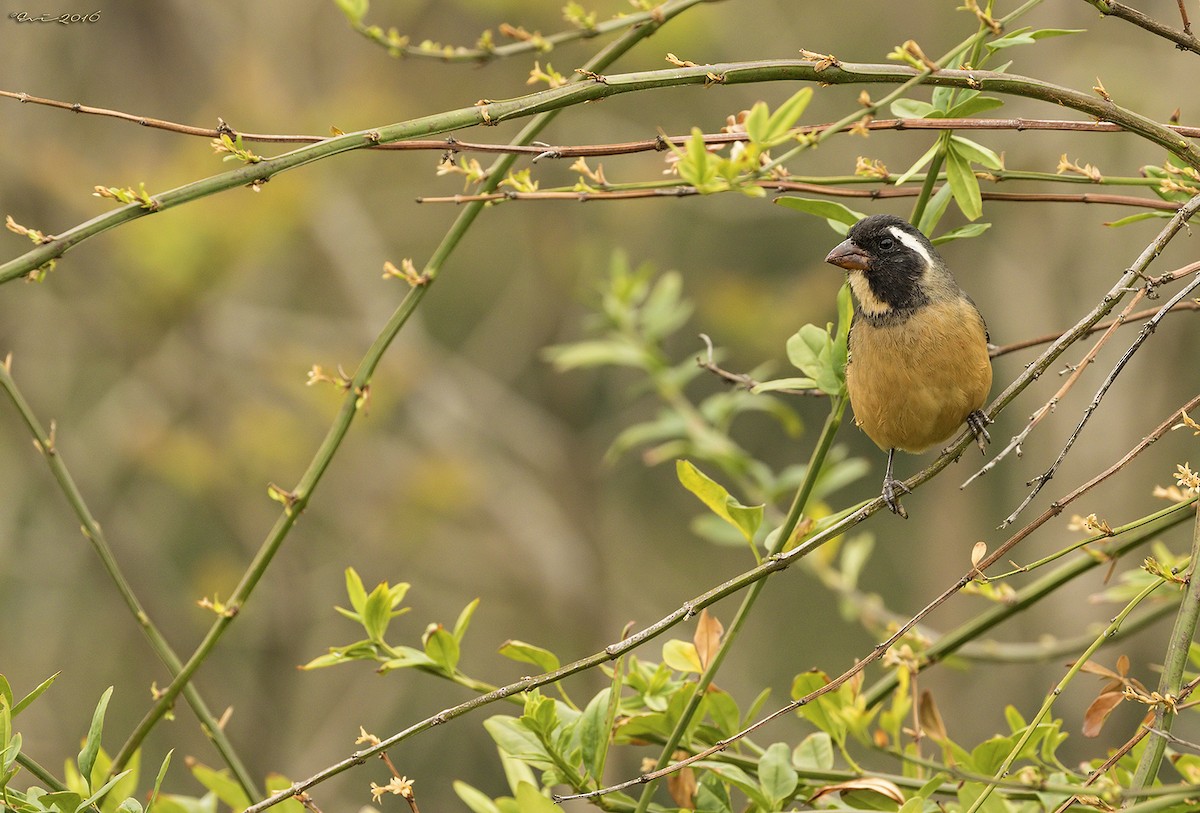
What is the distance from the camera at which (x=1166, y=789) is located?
5.28 ft

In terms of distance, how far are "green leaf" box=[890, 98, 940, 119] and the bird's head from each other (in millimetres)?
853

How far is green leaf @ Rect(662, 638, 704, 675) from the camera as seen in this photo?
2.17m

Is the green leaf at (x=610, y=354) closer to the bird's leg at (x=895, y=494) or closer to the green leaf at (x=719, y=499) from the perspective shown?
the bird's leg at (x=895, y=494)

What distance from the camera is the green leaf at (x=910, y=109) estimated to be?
81.8 inches

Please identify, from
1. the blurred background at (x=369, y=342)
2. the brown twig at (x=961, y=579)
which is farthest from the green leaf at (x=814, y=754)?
the blurred background at (x=369, y=342)

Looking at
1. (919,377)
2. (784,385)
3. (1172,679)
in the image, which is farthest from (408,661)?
(919,377)

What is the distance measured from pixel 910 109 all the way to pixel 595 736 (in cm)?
117

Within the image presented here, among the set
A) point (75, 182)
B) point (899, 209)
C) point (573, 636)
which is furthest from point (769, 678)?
point (75, 182)

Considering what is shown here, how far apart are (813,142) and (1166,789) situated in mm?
976

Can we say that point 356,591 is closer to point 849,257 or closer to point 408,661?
point 408,661

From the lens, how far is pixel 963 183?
2.07 metres

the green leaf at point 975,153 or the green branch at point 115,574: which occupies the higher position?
the green leaf at point 975,153

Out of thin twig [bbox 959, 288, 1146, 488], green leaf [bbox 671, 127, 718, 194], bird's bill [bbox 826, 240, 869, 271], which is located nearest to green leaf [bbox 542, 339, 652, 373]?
bird's bill [bbox 826, 240, 869, 271]

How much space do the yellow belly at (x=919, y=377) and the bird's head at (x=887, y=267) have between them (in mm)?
69
